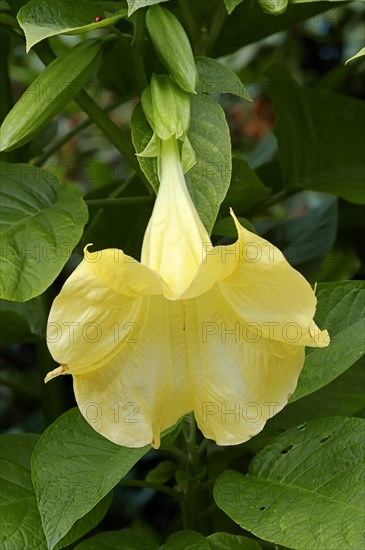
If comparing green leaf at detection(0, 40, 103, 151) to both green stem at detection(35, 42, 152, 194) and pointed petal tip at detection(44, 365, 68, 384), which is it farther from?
pointed petal tip at detection(44, 365, 68, 384)

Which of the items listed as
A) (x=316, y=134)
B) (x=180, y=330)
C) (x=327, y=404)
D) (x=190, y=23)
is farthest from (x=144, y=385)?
(x=316, y=134)

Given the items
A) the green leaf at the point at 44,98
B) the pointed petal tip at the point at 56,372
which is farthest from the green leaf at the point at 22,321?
the pointed petal tip at the point at 56,372

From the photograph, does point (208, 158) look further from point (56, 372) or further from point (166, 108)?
point (56, 372)

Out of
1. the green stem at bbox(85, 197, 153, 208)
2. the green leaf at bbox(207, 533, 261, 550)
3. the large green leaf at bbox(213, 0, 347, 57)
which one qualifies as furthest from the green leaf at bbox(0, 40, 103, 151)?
the green leaf at bbox(207, 533, 261, 550)

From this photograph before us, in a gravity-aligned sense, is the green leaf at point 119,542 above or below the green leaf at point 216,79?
below

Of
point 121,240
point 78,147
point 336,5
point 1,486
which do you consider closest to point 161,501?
point 121,240

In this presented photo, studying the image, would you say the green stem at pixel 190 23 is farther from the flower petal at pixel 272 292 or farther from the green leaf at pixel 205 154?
the flower petal at pixel 272 292
